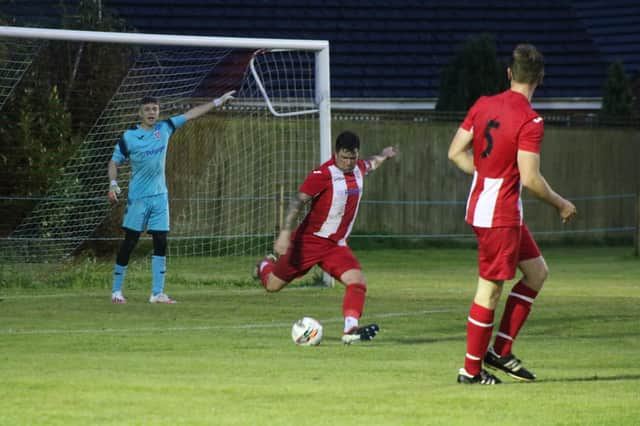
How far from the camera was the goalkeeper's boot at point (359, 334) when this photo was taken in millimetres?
11531

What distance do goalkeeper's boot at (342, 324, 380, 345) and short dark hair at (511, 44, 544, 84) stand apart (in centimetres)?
326

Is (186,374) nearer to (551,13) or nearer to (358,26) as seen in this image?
(358,26)

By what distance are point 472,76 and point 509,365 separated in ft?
64.8

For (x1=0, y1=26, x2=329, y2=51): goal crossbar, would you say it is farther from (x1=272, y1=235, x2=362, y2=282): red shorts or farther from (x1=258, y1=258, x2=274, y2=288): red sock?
(x1=272, y1=235, x2=362, y2=282): red shorts

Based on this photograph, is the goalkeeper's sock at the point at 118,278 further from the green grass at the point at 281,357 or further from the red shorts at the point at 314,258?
the red shorts at the point at 314,258

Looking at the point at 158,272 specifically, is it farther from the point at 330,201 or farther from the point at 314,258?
the point at 330,201

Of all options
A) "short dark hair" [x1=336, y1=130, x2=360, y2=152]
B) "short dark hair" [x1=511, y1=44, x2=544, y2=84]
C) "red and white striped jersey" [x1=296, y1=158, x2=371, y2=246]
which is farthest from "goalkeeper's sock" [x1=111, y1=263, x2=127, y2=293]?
"short dark hair" [x1=511, y1=44, x2=544, y2=84]

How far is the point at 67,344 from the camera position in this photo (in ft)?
37.9

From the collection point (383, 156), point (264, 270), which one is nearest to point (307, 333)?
point (264, 270)

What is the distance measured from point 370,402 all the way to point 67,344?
4.02 m

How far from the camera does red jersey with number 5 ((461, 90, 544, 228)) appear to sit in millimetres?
8750

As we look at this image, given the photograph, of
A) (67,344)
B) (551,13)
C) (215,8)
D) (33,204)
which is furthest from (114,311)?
(551,13)

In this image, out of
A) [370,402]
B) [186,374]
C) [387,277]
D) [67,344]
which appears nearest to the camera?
[370,402]

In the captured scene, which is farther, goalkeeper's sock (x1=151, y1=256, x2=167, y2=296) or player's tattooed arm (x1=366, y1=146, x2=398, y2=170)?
goalkeeper's sock (x1=151, y1=256, x2=167, y2=296)
